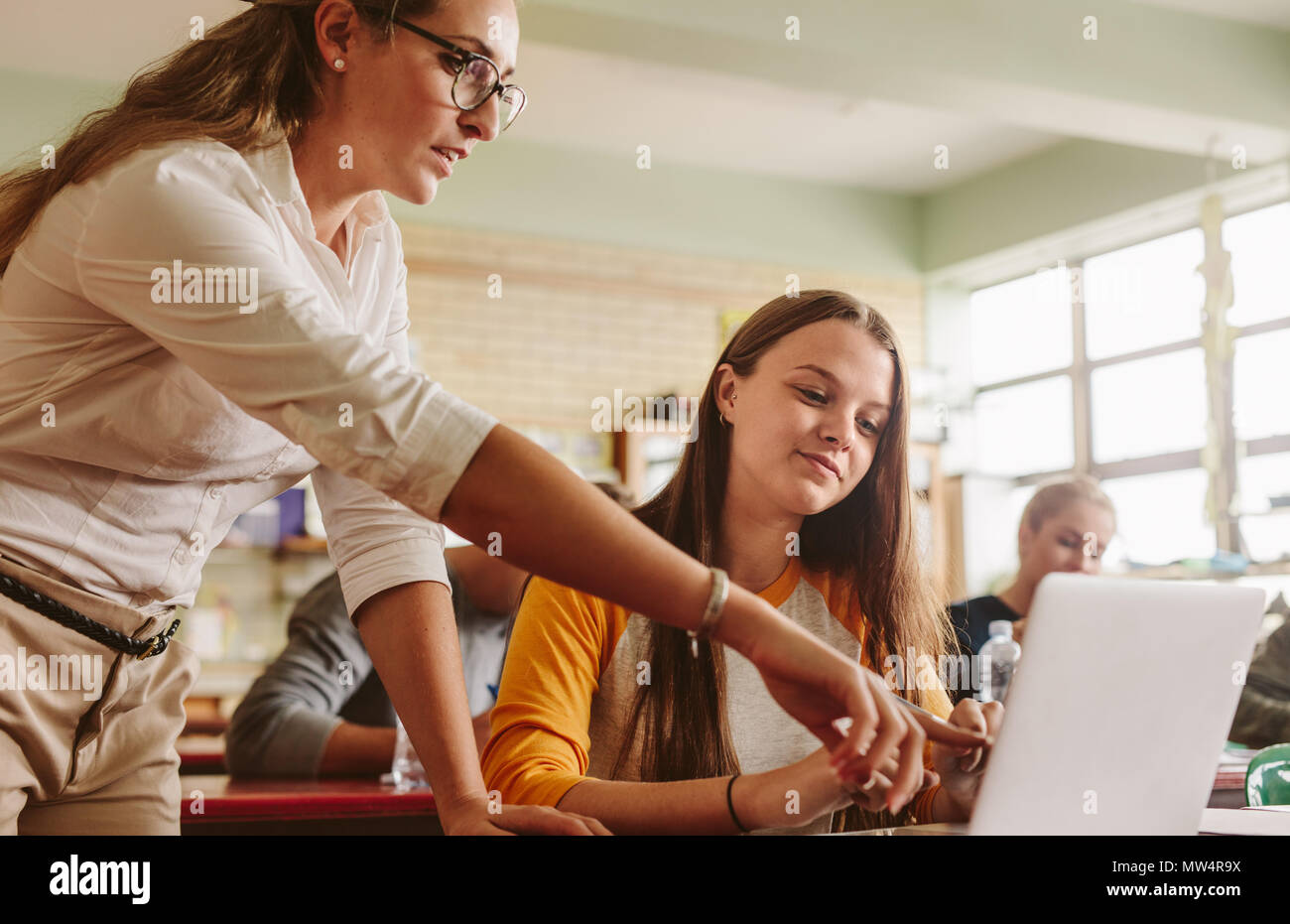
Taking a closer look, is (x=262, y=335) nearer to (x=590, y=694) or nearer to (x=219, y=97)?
(x=219, y=97)

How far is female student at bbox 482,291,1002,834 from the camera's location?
4.86ft

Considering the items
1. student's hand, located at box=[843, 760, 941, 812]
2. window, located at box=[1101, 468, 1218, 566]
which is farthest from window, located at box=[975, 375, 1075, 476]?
student's hand, located at box=[843, 760, 941, 812]

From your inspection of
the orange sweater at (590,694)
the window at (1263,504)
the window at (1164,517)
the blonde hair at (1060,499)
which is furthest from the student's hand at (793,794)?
the window at (1164,517)

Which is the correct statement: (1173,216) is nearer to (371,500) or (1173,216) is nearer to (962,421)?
(962,421)

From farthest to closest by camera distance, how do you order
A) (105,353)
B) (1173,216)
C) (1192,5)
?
(1173,216) → (1192,5) → (105,353)

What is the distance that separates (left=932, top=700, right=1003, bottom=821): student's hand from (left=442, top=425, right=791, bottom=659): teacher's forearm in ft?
1.50

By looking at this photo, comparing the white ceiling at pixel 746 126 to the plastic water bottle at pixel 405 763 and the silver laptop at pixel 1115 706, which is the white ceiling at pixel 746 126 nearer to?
the plastic water bottle at pixel 405 763

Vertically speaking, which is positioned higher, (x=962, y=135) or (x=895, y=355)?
(x=962, y=135)

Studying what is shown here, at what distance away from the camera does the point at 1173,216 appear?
22.7 ft

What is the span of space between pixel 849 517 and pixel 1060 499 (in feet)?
7.03

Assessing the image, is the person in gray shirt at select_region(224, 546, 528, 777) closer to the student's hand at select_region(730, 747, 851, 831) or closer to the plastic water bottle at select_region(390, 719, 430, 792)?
the plastic water bottle at select_region(390, 719, 430, 792)

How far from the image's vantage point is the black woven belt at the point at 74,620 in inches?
41.4
